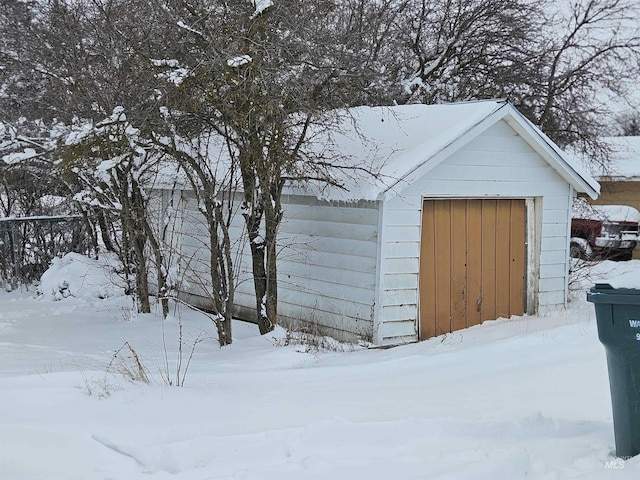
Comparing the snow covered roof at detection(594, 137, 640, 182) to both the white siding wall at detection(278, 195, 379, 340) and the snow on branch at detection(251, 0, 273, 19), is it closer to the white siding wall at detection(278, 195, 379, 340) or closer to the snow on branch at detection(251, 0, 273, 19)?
the white siding wall at detection(278, 195, 379, 340)

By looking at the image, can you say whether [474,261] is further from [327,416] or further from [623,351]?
[623,351]

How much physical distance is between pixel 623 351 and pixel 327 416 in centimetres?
202

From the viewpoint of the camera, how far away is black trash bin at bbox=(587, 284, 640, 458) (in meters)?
4.33

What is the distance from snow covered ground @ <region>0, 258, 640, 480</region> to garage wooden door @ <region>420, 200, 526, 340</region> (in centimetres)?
176

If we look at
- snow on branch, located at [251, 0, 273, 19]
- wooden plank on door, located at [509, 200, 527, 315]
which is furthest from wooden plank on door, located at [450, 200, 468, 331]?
snow on branch, located at [251, 0, 273, 19]

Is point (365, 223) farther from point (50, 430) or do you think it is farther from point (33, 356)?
point (50, 430)

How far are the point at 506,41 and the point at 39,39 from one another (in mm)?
11031

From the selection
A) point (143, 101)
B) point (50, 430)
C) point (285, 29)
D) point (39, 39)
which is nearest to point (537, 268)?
point (285, 29)

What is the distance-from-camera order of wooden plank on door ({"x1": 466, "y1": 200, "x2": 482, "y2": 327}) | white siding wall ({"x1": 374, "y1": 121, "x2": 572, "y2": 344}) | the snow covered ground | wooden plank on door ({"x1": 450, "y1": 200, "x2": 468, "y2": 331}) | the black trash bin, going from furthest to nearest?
wooden plank on door ({"x1": 466, "y1": 200, "x2": 482, "y2": 327}) < wooden plank on door ({"x1": 450, "y1": 200, "x2": 468, "y2": 331}) < white siding wall ({"x1": 374, "y1": 121, "x2": 572, "y2": 344}) < the black trash bin < the snow covered ground

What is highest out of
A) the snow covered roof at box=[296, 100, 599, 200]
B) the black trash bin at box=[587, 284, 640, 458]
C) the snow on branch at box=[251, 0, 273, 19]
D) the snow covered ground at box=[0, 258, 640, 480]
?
the snow on branch at box=[251, 0, 273, 19]

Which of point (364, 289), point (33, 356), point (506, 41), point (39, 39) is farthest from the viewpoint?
point (506, 41)

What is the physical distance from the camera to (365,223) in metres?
9.52

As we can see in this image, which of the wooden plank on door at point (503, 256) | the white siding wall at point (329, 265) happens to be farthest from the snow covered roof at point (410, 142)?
the wooden plank on door at point (503, 256)

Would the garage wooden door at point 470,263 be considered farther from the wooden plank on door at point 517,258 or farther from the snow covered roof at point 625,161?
the snow covered roof at point 625,161
